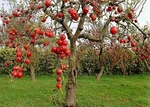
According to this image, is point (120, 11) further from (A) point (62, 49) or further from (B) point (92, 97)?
(B) point (92, 97)

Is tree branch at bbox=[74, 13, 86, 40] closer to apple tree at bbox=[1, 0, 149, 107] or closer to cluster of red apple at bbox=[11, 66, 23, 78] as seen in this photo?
apple tree at bbox=[1, 0, 149, 107]

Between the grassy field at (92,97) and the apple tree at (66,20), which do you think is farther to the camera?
the grassy field at (92,97)

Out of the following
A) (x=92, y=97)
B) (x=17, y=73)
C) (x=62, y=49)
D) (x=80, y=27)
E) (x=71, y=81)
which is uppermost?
(x=80, y=27)

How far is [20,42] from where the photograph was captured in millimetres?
4672

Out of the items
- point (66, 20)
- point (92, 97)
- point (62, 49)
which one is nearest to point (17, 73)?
point (62, 49)

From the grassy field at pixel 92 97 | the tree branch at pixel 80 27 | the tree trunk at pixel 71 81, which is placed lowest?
the grassy field at pixel 92 97

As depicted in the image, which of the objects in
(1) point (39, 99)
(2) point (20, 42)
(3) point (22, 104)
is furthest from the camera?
(1) point (39, 99)

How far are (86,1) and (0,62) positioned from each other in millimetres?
16442

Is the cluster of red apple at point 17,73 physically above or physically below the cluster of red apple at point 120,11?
below

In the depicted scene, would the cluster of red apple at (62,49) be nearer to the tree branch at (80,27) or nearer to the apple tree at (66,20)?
the apple tree at (66,20)

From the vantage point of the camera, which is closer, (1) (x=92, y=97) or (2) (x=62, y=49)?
(2) (x=62, y=49)

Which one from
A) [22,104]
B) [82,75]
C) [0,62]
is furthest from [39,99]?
[0,62]

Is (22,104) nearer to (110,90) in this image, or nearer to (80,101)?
(80,101)

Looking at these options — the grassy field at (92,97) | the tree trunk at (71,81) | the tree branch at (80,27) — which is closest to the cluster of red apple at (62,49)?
the tree branch at (80,27)
